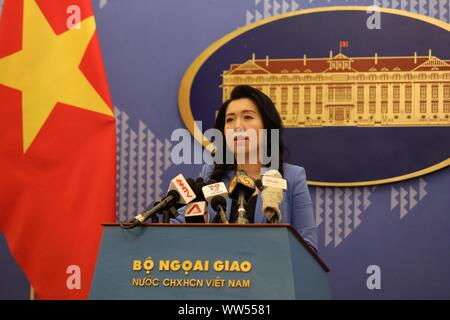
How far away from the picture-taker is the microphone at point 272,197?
6.77 feet

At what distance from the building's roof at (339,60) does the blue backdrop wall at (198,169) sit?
260mm

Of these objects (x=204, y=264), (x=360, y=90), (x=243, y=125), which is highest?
(x=360, y=90)

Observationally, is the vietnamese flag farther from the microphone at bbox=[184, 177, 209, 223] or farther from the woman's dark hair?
the microphone at bbox=[184, 177, 209, 223]

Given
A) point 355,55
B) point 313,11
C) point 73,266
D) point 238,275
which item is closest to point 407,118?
point 355,55

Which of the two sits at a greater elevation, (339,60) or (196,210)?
(339,60)

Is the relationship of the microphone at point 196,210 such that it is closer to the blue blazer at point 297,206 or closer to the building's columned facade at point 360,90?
the blue blazer at point 297,206

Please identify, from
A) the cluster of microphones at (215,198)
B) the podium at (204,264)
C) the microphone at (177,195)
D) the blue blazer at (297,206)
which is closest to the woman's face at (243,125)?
the blue blazer at (297,206)

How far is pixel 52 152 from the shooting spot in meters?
3.56

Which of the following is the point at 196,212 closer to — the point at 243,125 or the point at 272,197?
the point at 272,197

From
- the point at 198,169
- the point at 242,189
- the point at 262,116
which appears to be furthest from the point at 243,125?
the point at 198,169

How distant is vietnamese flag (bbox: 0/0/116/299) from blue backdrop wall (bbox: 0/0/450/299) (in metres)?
0.42

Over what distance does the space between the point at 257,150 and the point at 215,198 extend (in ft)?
2.41

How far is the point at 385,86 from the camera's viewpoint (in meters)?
3.86
